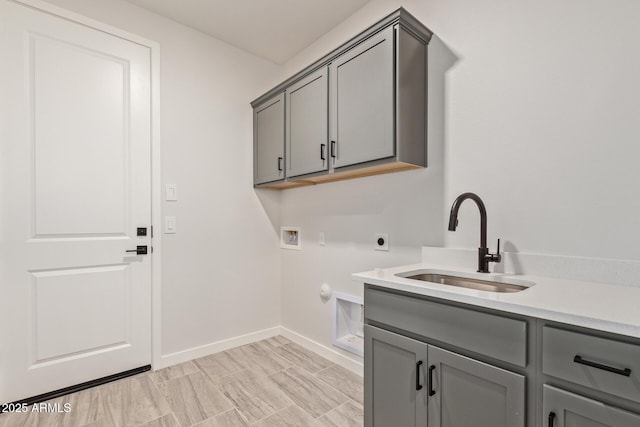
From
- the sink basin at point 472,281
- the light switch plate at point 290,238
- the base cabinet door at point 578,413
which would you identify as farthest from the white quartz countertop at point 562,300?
the light switch plate at point 290,238

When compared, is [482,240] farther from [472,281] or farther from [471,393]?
[471,393]

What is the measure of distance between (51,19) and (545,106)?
112 inches

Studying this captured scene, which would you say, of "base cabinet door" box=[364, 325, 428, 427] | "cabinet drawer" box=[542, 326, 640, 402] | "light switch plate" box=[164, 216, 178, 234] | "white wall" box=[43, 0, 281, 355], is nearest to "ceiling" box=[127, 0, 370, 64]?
"white wall" box=[43, 0, 281, 355]

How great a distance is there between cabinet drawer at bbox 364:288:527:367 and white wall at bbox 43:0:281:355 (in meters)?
1.63

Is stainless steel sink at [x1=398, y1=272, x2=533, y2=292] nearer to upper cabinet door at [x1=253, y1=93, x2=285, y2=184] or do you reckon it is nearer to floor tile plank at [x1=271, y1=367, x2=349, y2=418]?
floor tile plank at [x1=271, y1=367, x2=349, y2=418]

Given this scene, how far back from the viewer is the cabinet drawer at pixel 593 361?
30.3 inches

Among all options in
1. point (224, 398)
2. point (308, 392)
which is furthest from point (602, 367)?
point (224, 398)

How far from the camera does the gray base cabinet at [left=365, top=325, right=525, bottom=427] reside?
0.99 metres

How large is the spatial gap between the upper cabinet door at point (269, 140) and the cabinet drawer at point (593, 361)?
1979 mm

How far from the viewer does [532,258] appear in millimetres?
1414

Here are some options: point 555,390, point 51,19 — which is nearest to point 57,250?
point 51,19

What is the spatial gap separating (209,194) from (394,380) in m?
1.96

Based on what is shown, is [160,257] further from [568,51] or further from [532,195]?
[568,51]

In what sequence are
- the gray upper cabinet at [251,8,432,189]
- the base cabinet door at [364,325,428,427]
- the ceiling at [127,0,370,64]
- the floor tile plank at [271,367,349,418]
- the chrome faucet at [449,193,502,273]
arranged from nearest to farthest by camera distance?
the base cabinet door at [364,325,428,427] → the chrome faucet at [449,193,502,273] → the gray upper cabinet at [251,8,432,189] → the floor tile plank at [271,367,349,418] → the ceiling at [127,0,370,64]
